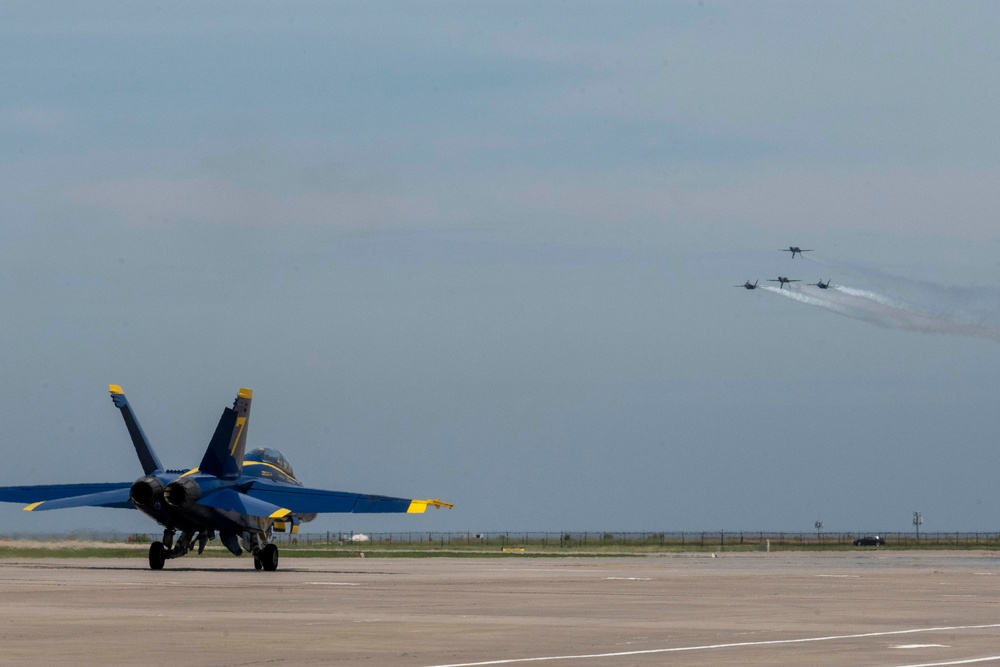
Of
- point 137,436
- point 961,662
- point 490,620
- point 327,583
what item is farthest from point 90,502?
point 961,662

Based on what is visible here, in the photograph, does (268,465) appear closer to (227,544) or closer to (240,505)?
(227,544)

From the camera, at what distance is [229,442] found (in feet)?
180

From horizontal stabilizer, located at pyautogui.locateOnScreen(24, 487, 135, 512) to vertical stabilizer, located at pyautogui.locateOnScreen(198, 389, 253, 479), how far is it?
11.3ft

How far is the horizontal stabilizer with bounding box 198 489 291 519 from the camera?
53.3 metres

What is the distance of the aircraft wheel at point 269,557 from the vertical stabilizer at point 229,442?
287 cm

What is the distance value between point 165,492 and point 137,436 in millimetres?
3823

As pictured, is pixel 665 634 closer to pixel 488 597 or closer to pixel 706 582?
pixel 488 597

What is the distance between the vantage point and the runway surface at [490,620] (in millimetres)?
20953

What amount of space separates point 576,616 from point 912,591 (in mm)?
15458

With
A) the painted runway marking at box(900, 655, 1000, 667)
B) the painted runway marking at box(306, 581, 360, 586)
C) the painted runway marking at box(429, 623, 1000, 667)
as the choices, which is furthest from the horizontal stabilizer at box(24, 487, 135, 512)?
the painted runway marking at box(900, 655, 1000, 667)

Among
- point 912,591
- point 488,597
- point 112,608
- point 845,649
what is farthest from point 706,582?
point 845,649

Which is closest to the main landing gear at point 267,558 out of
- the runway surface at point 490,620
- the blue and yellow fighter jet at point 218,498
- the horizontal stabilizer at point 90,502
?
the blue and yellow fighter jet at point 218,498

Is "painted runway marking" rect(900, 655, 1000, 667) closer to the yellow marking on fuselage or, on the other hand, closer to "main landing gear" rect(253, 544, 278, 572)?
"main landing gear" rect(253, 544, 278, 572)

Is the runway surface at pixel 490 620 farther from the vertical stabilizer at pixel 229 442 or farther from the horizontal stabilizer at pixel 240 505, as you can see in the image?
the vertical stabilizer at pixel 229 442
